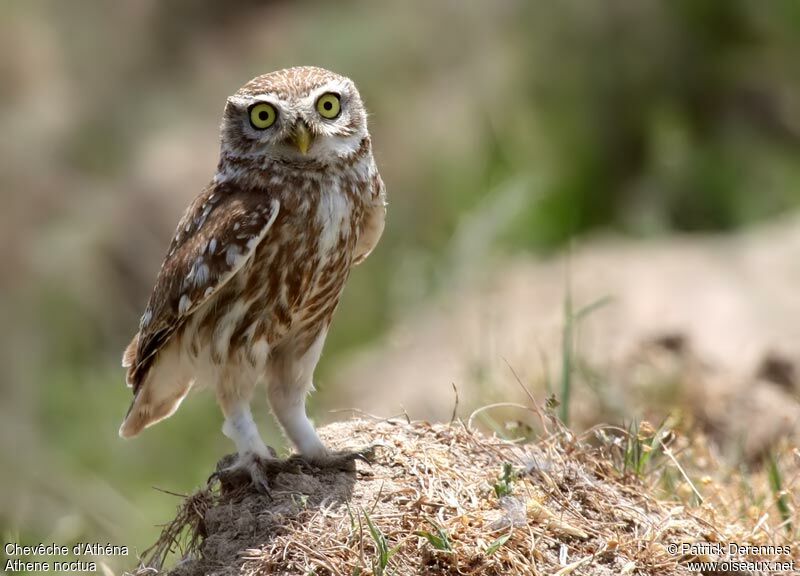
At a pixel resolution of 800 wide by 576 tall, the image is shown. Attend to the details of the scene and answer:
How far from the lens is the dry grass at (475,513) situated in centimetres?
355

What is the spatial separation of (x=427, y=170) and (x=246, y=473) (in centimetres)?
857

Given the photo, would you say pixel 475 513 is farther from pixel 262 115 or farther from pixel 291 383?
pixel 262 115

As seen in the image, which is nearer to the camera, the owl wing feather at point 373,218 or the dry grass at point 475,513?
the dry grass at point 475,513

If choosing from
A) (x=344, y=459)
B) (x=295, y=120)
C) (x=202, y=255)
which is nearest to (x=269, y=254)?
(x=202, y=255)

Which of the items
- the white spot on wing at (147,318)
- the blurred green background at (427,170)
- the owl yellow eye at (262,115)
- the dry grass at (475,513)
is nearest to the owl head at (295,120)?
the owl yellow eye at (262,115)

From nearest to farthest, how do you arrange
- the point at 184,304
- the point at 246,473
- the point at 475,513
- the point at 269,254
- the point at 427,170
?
the point at 475,513 < the point at 246,473 < the point at 269,254 < the point at 184,304 < the point at 427,170

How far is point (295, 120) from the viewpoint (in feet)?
13.8

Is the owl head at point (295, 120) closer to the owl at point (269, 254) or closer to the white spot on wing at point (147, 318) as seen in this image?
the owl at point (269, 254)

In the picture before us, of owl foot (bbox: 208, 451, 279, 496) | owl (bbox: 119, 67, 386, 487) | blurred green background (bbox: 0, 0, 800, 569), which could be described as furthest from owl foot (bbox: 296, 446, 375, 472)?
blurred green background (bbox: 0, 0, 800, 569)

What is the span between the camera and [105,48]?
57.3ft

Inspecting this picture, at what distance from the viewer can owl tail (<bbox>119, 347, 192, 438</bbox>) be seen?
14.8 feet

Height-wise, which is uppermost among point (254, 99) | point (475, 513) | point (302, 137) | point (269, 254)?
point (254, 99)

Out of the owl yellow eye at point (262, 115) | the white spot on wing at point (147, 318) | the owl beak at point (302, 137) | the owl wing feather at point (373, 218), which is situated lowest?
the white spot on wing at point (147, 318)

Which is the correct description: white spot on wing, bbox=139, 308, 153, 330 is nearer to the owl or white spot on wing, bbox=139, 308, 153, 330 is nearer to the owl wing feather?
the owl
